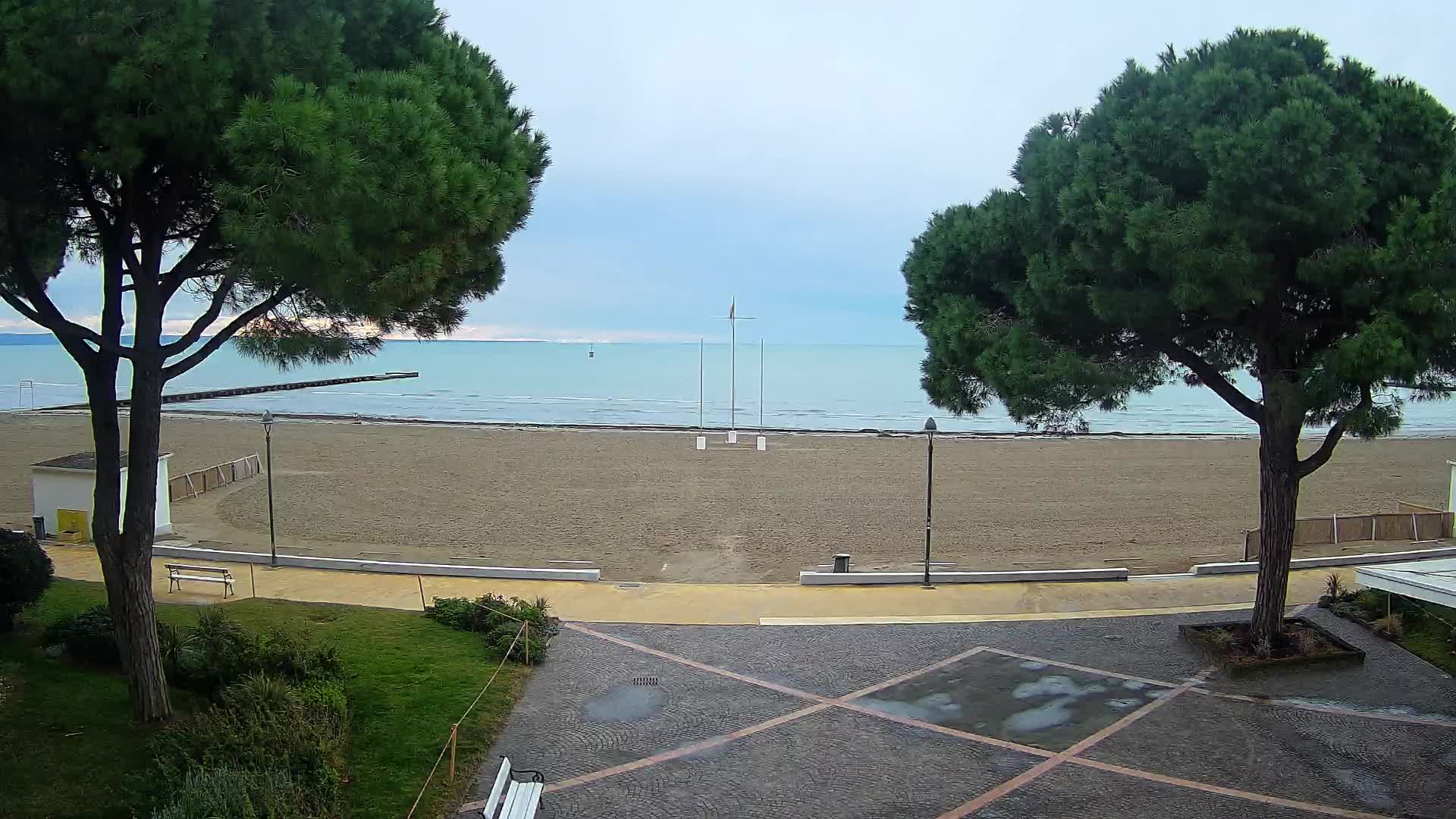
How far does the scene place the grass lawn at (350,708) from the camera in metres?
7.48

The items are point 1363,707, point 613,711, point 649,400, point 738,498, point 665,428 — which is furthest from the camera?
point 649,400

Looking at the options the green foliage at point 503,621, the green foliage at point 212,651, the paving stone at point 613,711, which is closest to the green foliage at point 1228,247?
the paving stone at point 613,711

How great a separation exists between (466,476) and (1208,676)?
2575cm

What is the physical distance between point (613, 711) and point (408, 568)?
25.5 feet

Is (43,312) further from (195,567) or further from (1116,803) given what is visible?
(1116,803)

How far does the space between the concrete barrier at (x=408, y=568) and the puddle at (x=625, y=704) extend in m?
5.73

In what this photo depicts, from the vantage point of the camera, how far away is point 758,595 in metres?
15.6

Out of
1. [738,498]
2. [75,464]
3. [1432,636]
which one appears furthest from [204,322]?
[738,498]

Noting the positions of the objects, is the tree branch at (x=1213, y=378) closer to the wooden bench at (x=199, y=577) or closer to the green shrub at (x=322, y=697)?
the green shrub at (x=322, y=697)

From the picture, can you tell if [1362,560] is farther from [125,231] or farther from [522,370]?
[522,370]

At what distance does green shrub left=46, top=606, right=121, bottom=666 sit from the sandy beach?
9.26 meters

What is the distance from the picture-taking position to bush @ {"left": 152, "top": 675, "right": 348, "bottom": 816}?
7027mm

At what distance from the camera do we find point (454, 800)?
805 cm

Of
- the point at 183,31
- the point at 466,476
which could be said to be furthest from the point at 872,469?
the point at 183,31
